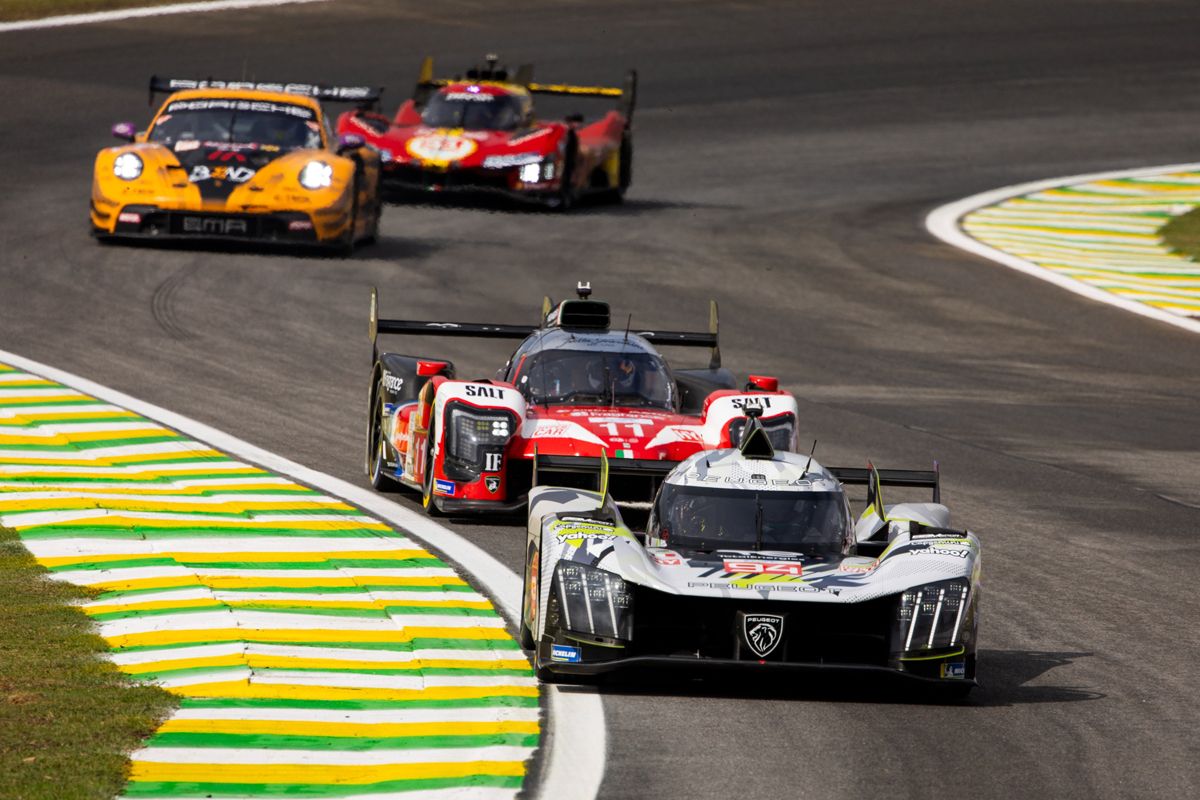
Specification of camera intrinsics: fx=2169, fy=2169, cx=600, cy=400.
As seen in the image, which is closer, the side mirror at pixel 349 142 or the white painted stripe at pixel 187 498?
the white painted stripe at pixel 187 498

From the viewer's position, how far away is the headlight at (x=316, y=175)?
77.4ft

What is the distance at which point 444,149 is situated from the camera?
92.3 ft

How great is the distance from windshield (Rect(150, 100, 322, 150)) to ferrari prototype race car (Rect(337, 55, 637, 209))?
3461 millimetres

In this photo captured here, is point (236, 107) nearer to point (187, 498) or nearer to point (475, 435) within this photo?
point (187, 498)

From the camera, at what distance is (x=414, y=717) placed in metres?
9.00

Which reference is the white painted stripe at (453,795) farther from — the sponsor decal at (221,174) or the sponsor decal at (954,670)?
the sponsor decal at (221,174)

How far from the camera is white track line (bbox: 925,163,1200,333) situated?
25172 mm

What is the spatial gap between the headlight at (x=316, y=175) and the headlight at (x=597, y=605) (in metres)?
14.5

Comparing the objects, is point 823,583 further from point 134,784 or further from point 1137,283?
→ point 1137,283

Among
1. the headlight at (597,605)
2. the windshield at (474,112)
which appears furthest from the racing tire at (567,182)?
the headlight at (597,605)

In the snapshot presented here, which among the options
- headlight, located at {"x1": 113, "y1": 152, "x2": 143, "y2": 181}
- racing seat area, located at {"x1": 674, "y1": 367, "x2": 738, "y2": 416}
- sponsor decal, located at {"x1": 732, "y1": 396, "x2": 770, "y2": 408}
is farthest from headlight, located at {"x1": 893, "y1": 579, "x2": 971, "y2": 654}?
headlight, located at {"x1": 113, "y1": 152, "x2": 143, "y2": 181}

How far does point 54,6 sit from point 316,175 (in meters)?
20.6

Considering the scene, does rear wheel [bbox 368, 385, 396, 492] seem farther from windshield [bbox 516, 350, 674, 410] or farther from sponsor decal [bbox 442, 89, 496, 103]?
sponsor decal [bbox 442, 89, 496, 103]

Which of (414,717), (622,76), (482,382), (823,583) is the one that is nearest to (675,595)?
(823,583)
